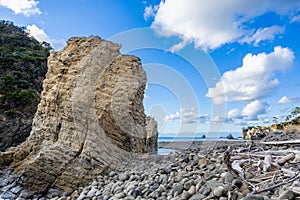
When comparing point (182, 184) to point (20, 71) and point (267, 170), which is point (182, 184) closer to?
point (267, 170)

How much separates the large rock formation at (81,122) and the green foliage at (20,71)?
20241 millimetres

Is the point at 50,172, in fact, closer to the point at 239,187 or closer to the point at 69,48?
the point at 69,48

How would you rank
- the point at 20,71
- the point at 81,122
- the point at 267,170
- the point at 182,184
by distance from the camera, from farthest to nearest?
the point at 20,71 → the point at 81,122 → the point at 182,184 → the point at 267,170

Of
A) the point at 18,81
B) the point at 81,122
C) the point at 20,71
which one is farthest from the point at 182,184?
the point at 20,71

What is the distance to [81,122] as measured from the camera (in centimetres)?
803

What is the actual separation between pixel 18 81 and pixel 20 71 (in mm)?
3417

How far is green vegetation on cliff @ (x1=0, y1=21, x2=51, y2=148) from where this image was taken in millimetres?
26328

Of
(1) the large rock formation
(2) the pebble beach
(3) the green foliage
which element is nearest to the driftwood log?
(2) the pebble beach

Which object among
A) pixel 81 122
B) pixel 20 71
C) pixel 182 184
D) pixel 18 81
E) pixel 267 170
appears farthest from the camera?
pixel 20 71

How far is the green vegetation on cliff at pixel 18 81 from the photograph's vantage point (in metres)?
26.3

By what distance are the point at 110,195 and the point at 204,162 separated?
2021 mm

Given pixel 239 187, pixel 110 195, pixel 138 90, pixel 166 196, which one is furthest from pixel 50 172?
pixel 239 187

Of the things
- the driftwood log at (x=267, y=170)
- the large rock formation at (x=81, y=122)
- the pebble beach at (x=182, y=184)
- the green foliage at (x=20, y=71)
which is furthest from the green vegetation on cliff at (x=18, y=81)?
the driftwood log at (x=267, y=170)

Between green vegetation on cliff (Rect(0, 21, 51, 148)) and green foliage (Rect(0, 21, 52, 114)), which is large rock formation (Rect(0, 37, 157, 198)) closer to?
green vegetation on cliff (Rect(0, 21, 51, 148))
